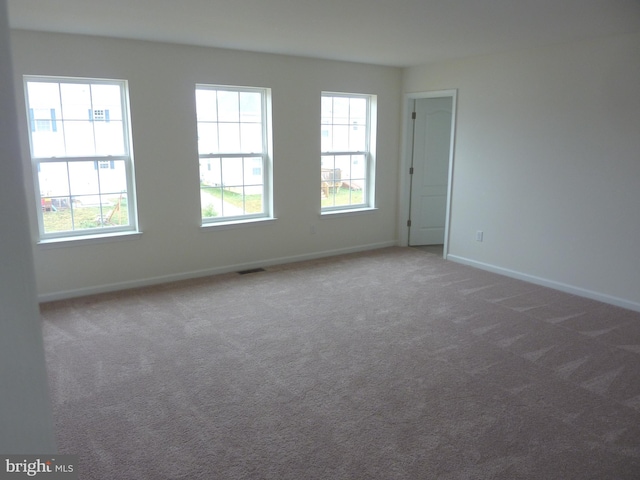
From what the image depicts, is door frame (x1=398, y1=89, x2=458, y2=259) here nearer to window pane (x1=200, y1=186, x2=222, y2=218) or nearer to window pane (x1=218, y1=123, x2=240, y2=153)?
window pane (x1=218, y1=123, x2=240, y2=153)

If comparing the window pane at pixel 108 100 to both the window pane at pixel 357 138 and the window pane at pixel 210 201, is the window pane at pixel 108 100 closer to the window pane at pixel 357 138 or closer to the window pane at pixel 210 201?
the window pane at pixel 210 201

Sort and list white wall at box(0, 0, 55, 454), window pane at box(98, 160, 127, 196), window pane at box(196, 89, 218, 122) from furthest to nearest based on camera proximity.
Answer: window pane at box(196, 89, 218, 122) → window pane at box(98, 160, 127, 196) → white wall at box(0, 0, 55, 454)

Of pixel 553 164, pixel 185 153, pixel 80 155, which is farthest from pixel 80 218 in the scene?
pixel 553 164

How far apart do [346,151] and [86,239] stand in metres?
3.27

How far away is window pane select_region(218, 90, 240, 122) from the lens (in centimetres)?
511

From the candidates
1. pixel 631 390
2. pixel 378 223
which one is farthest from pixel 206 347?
pixel 378 223

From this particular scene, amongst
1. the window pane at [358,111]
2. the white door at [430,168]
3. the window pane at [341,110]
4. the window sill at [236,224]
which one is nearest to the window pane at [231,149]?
the window sill at [236,224]

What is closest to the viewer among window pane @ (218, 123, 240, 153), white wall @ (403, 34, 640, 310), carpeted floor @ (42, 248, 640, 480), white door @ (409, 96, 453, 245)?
carpeted floor @ (42, 248, 640, 480)

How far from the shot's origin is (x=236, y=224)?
5.35m

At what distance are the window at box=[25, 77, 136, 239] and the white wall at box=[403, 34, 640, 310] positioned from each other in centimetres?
374

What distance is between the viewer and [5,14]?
0.50 meters

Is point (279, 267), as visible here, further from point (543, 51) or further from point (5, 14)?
point (5, 14)

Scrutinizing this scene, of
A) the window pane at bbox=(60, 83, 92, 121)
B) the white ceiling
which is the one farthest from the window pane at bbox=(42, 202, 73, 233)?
the white ceiling
